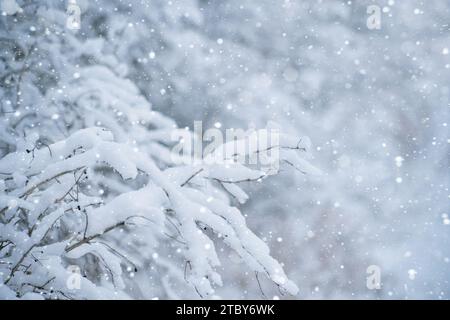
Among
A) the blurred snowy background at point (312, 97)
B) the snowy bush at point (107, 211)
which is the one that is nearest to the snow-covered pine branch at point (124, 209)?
the snowy bush at point (107, 211)

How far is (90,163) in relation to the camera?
A: 5.32 ft

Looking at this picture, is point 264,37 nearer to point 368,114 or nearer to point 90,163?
point 368,114

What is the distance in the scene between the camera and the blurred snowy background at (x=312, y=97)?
4.61 meters

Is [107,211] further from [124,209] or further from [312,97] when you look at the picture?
[312,97]

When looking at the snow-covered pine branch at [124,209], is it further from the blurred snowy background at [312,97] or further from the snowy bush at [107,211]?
the blurred snowy background at [312,97]

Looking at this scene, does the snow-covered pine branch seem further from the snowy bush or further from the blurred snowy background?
the blurred snowy background

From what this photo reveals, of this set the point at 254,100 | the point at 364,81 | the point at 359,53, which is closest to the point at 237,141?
the point at 254,100

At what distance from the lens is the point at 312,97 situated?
30.7 feet

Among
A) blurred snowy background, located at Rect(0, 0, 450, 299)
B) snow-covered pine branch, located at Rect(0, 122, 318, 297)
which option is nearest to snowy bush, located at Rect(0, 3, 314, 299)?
snow-covered pine branch, located at Rect(0, 122, 318, 297)

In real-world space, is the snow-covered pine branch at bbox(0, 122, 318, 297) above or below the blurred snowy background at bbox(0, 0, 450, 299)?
below

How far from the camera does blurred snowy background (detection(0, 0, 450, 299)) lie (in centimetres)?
461

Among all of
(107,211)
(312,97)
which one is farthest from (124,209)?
(312,97)
